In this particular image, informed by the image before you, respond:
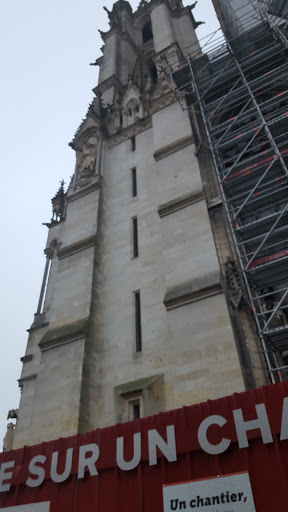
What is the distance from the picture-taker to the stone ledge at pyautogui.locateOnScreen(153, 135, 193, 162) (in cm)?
1409

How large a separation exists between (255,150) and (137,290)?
6.16 meters

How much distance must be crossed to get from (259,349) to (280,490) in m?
3.93

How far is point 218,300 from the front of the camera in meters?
9.77

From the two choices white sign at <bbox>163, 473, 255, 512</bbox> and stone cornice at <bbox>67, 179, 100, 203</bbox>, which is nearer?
white sign at <bbox>163, 473, 255, 512</bbox>

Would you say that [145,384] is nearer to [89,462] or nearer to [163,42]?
[89,462]

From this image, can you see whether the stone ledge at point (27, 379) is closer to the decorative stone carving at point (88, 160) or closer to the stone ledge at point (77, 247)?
the stone ledge at point (77, 247)

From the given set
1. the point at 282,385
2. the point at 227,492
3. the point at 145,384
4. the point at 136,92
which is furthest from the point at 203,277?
the point at 136,92

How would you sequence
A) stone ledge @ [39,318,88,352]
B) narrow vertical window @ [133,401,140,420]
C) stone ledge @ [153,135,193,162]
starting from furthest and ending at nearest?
stone ledge @ [153,135,193,162] < stone ledge @ [39,318,88,352] < narrow vertical window @ [133,401,140,420]

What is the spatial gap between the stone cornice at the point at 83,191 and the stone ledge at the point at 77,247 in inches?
98.2

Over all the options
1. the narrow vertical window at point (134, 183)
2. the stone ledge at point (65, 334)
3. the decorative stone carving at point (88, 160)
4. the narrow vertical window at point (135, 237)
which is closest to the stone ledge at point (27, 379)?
the stone ledge at point (65, 334)

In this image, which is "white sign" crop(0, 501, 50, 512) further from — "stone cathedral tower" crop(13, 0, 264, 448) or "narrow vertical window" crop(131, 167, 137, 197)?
"narrow vertical window" crop(131, 167, 137, 197)

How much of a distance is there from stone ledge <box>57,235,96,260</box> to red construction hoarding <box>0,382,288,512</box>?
713 cm

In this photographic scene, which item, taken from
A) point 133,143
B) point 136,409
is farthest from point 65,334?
point 133,143

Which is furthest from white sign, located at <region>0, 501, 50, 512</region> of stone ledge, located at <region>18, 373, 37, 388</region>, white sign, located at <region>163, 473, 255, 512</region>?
stone ledge, located at <region>18, 373, 37, 388</region>
